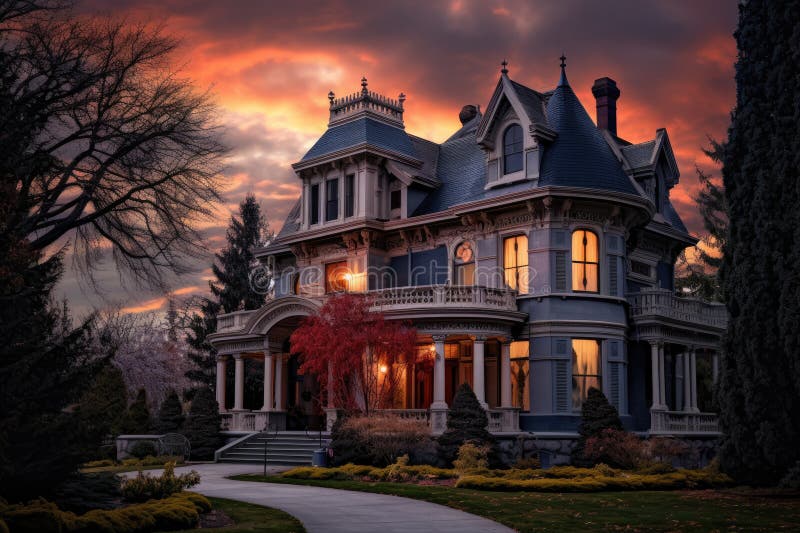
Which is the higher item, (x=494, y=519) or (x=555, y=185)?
(x=555, y=185)

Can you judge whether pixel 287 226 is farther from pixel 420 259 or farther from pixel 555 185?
pixel 555 185

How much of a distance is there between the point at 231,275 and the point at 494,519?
41.2m

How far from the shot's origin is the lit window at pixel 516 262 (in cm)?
3148

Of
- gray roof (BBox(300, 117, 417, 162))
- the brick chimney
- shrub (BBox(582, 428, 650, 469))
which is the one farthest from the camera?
the brick chimney

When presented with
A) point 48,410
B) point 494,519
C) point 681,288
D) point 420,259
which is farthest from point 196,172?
point 681,288

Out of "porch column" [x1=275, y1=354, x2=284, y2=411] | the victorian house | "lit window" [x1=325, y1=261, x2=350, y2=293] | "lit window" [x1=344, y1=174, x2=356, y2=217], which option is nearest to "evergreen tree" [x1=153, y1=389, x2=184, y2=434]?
the victorian house

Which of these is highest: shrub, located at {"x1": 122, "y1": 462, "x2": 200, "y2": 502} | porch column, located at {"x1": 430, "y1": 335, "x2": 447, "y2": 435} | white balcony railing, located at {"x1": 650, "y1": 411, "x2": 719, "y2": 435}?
porch column, located at {"x1": 430, "y1": 335, "x2": 447, "y2": 435}

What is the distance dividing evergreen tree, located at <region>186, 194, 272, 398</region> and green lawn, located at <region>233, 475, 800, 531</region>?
1317 inches

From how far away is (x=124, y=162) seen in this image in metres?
20.5

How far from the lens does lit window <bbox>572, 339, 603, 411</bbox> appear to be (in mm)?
30477

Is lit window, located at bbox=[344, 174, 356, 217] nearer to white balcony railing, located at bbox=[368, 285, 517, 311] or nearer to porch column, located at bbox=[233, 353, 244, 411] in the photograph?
white balcony railing, located at bbox=[368, 285, 517, 311]

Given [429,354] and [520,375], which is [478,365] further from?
[429,354]

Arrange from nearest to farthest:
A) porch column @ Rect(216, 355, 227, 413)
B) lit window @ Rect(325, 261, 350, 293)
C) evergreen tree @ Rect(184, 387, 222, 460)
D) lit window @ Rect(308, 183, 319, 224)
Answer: evergreen tree @ Rect(184, 387, 222, 460), lit window @ Rect(325, 261, 350, 293), lit window @ Rect(308, 183, 319, 224), porch column @ Rect(216, 355, 227, 413)

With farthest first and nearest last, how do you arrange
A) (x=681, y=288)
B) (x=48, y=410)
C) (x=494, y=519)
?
(x=681, y=288) < (x=494, y=519) < (x=48, y=410)
